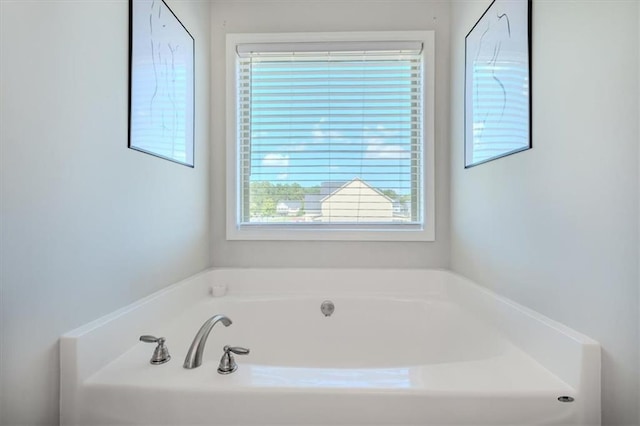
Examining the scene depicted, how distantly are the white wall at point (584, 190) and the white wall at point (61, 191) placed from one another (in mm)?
1486

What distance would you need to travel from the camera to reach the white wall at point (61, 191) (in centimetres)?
84

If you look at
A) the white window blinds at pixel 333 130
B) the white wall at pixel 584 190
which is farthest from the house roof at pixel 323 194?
the white wall at pixel 584 190

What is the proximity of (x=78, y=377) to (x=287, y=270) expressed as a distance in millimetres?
1223

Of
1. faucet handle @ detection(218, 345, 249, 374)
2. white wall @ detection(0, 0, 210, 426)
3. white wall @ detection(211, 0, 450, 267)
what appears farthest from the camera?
white wall @ detection(211, 0, 450, 267)

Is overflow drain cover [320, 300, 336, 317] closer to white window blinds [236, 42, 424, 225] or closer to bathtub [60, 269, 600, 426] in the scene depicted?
white window blinds [236, 42, 424, 225]

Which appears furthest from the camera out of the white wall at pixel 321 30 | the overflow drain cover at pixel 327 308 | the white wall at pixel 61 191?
the white wall at pixel 321 30

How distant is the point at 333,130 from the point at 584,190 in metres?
1.42

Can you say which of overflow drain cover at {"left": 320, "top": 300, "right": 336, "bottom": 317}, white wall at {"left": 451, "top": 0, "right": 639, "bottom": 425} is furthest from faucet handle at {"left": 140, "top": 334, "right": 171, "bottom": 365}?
white wall at {"left": 451, "top": 0, "right": 639, "bottom": 425}

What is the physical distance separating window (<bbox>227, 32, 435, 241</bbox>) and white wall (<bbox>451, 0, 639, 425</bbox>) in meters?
0.80

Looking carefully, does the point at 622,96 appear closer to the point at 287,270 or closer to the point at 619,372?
the point at 619,372

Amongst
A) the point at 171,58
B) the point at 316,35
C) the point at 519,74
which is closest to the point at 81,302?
the point at 171,58

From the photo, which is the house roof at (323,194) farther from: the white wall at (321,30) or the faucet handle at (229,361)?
the faucet handle at (229,361)

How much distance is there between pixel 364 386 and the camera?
946 mm

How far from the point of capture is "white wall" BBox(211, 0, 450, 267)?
2078 mm
